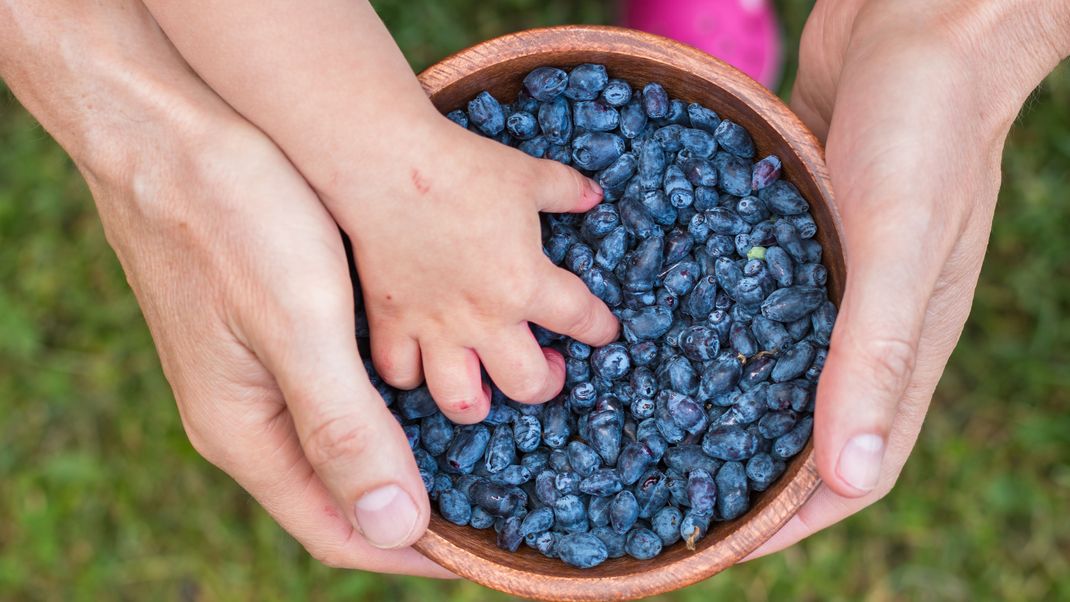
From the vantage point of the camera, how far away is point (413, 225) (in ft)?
3.27

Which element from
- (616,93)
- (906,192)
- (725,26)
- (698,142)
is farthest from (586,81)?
(725,26)

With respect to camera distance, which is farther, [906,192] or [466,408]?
[466,408]

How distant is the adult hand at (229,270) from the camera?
3.05 ft

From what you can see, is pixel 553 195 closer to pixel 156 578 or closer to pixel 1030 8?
pixel 1030 8

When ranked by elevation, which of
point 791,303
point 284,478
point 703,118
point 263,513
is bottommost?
point 263,513

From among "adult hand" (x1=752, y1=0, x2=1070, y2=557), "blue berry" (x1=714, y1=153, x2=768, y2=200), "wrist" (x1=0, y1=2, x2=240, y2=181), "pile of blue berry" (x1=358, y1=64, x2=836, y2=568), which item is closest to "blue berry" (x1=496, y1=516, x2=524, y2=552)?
"pile of blue berry" (x1=358, y1=64, x2=836, y2=568)

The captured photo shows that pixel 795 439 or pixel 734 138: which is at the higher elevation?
pixel 734 138

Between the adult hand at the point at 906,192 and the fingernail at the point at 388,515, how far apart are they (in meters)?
0.40

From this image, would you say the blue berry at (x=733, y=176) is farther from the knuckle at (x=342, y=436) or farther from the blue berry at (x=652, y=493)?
the knuckle at (x=342, y=436)

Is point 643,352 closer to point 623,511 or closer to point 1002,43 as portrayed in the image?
point 623,511

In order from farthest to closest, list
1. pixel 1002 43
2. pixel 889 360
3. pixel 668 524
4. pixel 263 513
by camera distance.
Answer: pixel 263 513 < pixel 1002 43 < pixel 668 524 < pixel 889 360

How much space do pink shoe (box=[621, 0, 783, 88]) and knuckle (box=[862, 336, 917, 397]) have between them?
990 millimetres

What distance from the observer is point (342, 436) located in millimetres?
915

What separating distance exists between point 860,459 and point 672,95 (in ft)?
1.47
